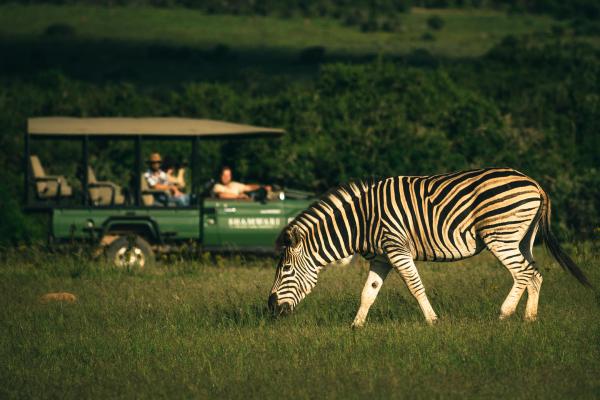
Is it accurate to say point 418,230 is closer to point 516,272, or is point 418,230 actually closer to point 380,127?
point 516,272

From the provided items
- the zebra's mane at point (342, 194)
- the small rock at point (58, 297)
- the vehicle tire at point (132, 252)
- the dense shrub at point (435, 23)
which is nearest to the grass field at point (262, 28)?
the dense shrub at point (435, 23)

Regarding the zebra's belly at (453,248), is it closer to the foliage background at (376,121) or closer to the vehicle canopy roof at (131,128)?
the foliage background at (376,121)

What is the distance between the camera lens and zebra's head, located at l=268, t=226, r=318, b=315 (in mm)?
11375

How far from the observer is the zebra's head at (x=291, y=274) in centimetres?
1138

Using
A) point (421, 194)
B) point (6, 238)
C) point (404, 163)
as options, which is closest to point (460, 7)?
point (404, 163)

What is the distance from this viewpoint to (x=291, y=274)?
11.4m

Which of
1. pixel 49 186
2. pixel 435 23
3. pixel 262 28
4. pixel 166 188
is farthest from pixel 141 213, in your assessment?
pixel 435 23

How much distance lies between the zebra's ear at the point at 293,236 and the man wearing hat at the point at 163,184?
583 cm

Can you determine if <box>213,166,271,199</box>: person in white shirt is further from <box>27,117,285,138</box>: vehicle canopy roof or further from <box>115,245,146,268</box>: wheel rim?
<box>115,245,146,268</box>: wheel rim

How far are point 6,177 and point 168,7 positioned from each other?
210 ft

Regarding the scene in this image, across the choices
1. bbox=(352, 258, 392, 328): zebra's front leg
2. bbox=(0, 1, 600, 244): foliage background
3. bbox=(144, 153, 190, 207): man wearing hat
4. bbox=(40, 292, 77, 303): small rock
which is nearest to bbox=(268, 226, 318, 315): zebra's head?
bbox=(352, 258, 392, 328): zebra's front leg

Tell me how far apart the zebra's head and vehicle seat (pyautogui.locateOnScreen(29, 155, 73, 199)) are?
6266 mm

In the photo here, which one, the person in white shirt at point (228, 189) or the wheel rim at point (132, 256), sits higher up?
the person in white shirt at point (228, 189)

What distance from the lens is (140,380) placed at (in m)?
8.97
